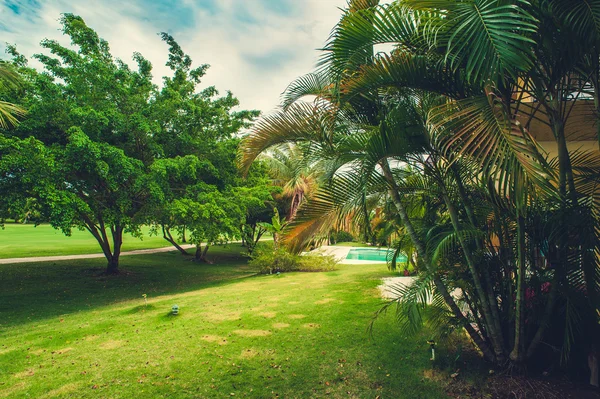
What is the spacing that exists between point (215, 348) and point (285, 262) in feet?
31.8

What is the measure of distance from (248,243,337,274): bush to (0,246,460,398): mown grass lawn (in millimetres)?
4980

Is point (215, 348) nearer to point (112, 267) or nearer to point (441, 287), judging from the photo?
point (441, 287)

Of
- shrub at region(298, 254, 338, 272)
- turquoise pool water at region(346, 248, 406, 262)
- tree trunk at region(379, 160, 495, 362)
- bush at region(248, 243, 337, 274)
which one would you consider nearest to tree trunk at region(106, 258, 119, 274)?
bush at region(248, 243, 337, 274)

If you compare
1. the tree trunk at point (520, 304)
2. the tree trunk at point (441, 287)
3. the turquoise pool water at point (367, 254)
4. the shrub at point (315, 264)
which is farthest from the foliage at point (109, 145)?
the turquoise pool water at point (367, 254)

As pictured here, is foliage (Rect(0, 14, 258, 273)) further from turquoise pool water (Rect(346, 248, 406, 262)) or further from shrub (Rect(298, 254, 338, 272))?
turquoise pool water (Rect(346, 248, 406, 262))

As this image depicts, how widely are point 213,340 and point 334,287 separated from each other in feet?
16.7

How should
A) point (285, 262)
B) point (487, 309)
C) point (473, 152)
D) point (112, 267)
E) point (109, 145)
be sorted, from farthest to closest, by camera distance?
1. point (285, 262)
2. point (112, 267)
3. point (109, 145)
4. point (487, 309)
5. point (473, 152)

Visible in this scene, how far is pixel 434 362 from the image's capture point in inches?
163

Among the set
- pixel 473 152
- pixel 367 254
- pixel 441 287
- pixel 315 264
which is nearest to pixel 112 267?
pixel 315 264

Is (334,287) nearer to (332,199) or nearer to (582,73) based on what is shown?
(332,199)

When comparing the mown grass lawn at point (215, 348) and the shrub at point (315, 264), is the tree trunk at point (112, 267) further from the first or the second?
the shrub at point (315, 264)

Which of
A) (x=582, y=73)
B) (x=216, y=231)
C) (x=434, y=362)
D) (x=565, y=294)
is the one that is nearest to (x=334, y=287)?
(x=216, y=231)

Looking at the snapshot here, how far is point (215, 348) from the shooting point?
4.96 m

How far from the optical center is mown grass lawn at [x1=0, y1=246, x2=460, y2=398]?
3748mm
